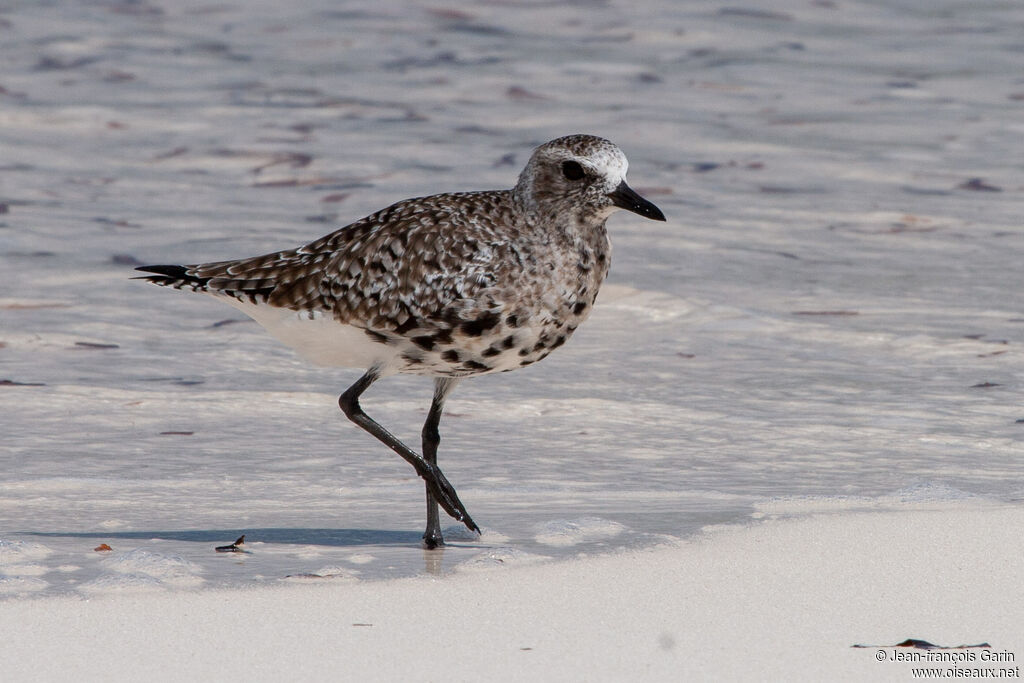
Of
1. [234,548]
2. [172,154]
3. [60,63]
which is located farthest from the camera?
[60,63]

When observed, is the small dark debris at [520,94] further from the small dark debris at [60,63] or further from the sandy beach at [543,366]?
the small dark debris at [60,63]

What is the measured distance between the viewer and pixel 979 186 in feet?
41.4

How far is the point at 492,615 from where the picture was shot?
5352 mm

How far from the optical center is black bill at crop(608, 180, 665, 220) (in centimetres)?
619

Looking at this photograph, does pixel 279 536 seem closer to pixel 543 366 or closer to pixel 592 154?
pixel 592 154

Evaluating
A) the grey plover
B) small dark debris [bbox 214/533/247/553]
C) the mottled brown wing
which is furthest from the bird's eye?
small dark debris [bbox 214/533/247/553]

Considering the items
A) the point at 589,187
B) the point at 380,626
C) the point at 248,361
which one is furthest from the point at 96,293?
the point at 380,626

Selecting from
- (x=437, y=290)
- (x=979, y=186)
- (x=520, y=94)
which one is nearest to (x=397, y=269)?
(x=437, y=290)

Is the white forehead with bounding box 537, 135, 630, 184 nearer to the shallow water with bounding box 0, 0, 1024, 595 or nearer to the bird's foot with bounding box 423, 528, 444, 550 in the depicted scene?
the shallow water with bounding box 0, 0, 1024, 595

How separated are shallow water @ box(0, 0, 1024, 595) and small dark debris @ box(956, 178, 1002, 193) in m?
0.03

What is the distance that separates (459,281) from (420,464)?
28.7 inches

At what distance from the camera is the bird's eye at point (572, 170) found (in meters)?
6.24

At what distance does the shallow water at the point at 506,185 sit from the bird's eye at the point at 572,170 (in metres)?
1.29

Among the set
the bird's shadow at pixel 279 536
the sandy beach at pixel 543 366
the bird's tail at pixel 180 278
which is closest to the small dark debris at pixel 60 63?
the sandy beach at pixel 543 366
